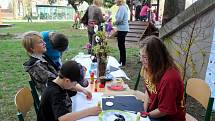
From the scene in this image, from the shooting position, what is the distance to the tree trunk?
20.5 feet

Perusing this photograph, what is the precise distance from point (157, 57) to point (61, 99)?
76cm

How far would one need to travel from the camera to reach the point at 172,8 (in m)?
6.25

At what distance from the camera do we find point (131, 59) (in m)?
7.91

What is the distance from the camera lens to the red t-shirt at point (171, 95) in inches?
80.9

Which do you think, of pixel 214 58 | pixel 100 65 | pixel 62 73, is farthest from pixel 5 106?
pixel 214 58

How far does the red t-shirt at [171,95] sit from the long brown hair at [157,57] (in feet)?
0.17

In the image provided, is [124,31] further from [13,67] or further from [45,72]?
[45,72]

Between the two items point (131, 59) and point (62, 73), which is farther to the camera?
point (131, 59)

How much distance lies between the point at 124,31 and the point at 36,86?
411 centimetres

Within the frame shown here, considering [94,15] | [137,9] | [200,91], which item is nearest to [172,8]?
[94,15]

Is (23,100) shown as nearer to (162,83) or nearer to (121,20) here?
(162,83)

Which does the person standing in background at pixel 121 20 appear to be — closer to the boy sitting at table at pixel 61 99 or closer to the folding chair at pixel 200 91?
the folding chair at pixel 200 91

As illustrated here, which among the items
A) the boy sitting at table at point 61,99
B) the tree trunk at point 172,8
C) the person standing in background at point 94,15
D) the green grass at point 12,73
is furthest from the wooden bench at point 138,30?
the boy sitting at table at point 61,99

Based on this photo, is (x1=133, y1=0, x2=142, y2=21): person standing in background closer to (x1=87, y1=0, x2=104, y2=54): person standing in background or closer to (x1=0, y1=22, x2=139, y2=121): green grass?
(x1=0, y1=22, x2=139, y2=121): green grass
